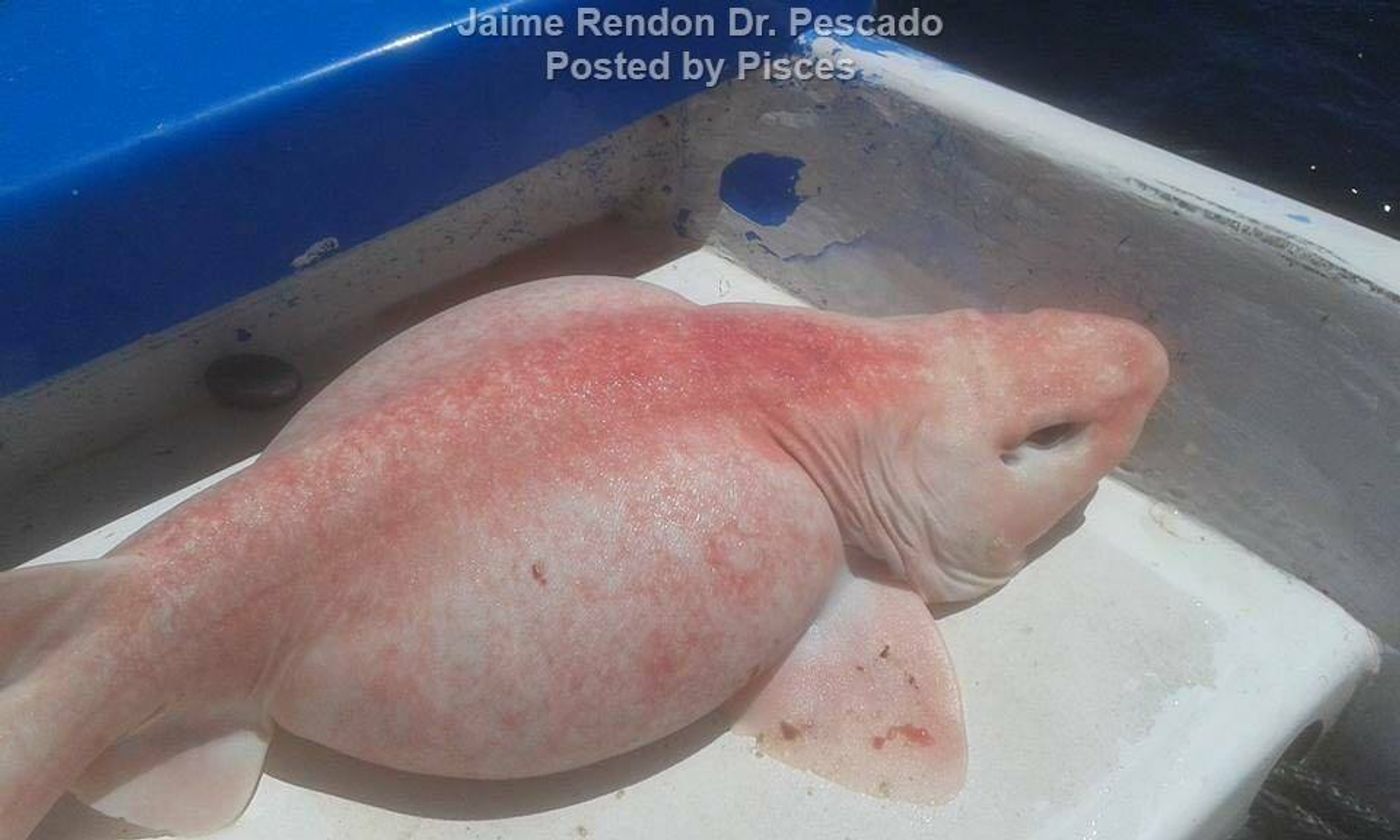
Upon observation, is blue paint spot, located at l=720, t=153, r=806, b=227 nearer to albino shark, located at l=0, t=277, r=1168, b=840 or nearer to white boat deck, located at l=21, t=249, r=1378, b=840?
albino shark, located at l=0, t=277, r=1168, b=840

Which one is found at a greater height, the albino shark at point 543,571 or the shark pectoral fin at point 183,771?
the albino shark at point 543,571

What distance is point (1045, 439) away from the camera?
2.12 m

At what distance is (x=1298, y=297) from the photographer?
1917mm

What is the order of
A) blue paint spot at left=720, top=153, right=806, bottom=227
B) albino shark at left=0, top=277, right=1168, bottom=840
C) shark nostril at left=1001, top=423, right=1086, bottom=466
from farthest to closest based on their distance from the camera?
blue paint spot at left=720, top=153, right=806, bottom=227, shark nostril at left=1001, top=423, right=1086, bottom=466, albino shark at left=0, top=277, right=1168, bottom=840

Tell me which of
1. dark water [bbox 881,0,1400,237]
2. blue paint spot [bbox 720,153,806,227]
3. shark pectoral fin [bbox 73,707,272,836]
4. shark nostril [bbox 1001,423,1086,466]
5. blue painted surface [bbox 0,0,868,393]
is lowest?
dark water [bbox 881,0,1400,237]

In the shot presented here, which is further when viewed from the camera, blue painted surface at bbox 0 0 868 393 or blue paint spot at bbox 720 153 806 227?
blue paint spot at bbox 720 153 806 227

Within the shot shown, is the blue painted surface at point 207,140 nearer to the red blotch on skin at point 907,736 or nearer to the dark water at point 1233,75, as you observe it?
the red blotch on skin at point 907,736

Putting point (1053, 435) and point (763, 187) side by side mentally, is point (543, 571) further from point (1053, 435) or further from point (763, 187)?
point (763, 187)

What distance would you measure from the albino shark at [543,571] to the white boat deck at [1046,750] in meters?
0.08

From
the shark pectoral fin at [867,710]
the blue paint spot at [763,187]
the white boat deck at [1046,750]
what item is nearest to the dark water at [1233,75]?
the blue paint spot at [763,187]

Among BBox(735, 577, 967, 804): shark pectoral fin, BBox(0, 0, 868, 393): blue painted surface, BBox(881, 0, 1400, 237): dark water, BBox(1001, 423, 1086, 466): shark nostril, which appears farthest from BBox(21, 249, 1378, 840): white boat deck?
BBox(881, 0, 1400, 237): dark water

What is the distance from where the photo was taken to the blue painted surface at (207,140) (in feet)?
5.71

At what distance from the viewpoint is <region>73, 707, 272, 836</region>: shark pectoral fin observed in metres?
1.66

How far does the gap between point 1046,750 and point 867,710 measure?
32cm
